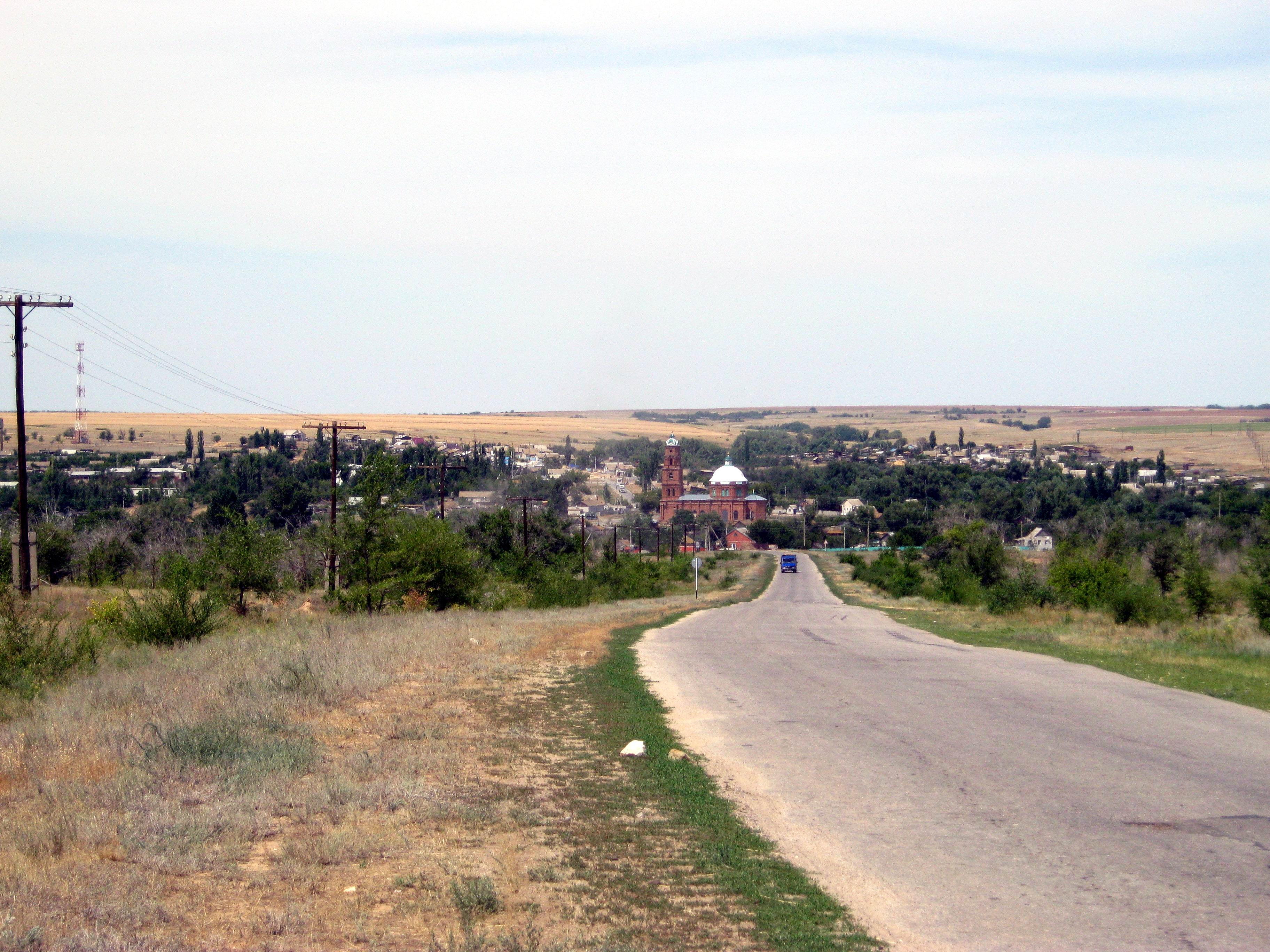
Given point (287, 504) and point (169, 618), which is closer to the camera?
point (169, 618)

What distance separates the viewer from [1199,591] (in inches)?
1337

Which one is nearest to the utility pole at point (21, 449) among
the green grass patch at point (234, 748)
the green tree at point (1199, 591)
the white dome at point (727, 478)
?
the green grass patch at point (234, 748)

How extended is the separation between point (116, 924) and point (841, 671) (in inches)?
568

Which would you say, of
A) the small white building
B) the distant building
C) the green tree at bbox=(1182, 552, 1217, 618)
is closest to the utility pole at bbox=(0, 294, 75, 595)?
the green tree at bbox=(1182, 552, 1217, 618)

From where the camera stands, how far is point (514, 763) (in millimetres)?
9547

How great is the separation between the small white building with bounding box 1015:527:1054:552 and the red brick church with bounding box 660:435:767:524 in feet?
137

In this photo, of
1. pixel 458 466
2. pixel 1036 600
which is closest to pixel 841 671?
pixel 1036 600

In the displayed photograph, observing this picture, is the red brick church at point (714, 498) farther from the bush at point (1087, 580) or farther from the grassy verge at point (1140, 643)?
the bush at point (1087, 580)

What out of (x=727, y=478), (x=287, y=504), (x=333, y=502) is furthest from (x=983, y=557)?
(x=727, y=478)

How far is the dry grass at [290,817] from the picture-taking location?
518 centimetres

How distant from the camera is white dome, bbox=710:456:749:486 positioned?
146m

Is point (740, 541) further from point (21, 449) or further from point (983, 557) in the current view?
point (21, 449)

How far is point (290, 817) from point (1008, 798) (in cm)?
573

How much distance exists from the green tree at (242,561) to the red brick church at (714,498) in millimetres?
113634
